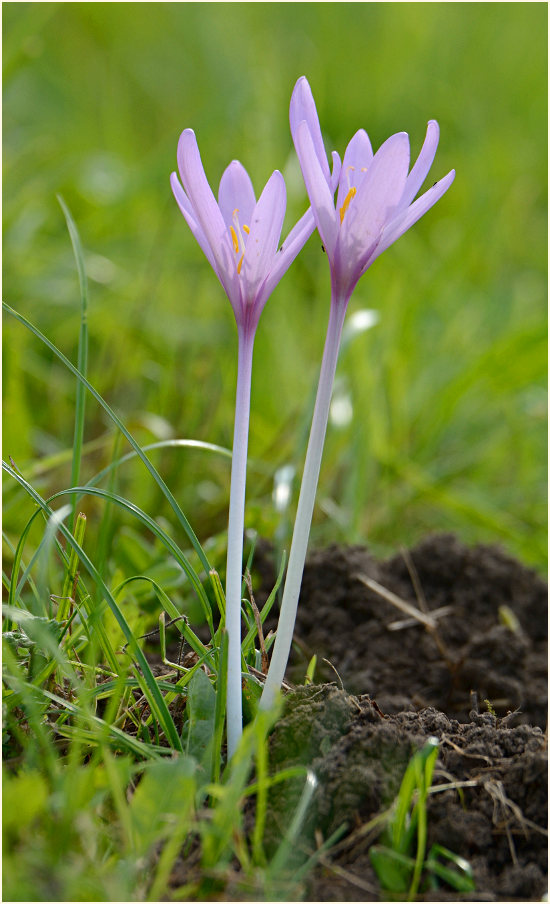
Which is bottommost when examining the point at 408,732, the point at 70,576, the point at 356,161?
the point at 408,732

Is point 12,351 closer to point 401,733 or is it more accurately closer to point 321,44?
point 401,733

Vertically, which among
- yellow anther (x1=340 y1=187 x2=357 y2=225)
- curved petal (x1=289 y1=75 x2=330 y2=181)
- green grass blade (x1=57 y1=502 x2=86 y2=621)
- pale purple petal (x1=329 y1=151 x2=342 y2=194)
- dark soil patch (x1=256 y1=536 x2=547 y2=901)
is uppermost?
curved petal (x1=289 y1=75 x2=330 y2=181)

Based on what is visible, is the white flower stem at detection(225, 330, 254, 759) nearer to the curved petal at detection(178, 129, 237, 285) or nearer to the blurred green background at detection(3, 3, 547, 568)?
the curved petal at detection(178, 129, 237, 285)

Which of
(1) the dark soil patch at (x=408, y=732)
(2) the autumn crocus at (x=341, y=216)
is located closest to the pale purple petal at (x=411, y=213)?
(2) the autumn crocus at (x=341, y=216)

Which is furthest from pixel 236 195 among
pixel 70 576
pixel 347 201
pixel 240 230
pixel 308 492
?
pixel 70 576

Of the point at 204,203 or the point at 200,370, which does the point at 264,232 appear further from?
the point at 200,370

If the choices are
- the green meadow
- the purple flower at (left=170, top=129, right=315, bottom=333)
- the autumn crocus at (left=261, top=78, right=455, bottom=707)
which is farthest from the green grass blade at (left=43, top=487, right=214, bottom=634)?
the purple flower at (left=170, top=129, right=315, bottom=333)

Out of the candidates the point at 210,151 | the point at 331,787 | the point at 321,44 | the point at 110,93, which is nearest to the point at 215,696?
the point at 331,787
